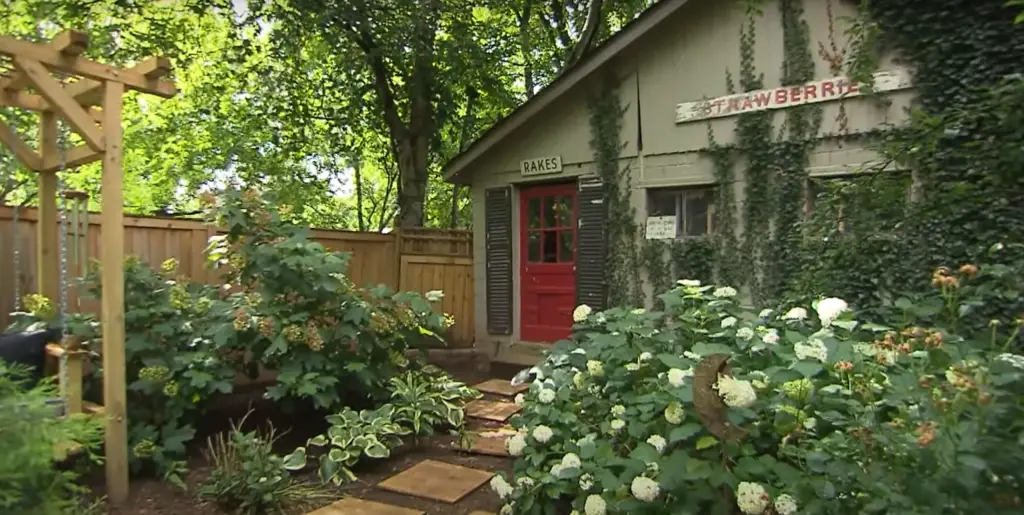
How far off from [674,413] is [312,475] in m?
2.47

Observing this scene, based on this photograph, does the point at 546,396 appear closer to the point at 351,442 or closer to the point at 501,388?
the point at 351,442

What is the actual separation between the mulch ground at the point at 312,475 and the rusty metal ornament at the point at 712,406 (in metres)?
1.51

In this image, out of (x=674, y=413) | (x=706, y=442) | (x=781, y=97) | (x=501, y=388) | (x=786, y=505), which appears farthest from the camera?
(x=501, y=388)

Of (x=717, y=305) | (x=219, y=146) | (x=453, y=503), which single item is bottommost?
(x=453, y=503)

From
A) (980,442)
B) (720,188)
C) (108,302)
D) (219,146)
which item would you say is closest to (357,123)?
(219,146)

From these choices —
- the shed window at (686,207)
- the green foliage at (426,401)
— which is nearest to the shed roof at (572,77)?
the shed window at (686,207)

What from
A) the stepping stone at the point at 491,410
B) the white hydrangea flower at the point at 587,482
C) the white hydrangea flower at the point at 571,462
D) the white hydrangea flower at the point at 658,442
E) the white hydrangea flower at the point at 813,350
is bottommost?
the stepping stone at the point at 491,410

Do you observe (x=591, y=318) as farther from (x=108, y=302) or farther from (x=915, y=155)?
(x=108, y=302)

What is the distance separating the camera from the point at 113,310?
335 cm

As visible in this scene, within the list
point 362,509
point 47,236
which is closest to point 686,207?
point 362,509

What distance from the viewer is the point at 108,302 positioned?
11.0ft

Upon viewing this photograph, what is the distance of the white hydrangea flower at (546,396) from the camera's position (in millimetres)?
3123

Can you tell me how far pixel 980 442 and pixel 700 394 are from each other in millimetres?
876

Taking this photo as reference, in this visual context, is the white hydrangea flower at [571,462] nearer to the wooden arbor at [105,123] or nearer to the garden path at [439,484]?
the garden path at [439,484]
